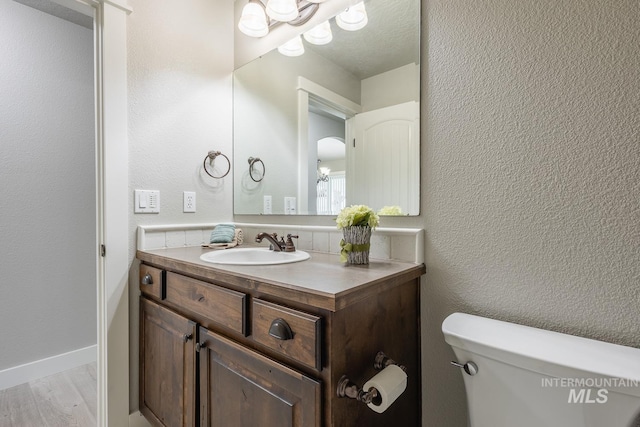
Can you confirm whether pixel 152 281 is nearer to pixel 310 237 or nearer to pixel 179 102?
pixel 310 237

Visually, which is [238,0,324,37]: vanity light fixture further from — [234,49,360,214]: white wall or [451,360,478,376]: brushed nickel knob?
[451,360,478,376]: brushed nickel knob

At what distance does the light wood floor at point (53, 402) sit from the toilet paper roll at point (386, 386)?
1.69 meters

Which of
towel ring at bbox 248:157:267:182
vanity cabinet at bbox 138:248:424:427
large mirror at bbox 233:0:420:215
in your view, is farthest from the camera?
towel ring at bbox 248:157:267:182

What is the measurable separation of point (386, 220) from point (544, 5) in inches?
31.9

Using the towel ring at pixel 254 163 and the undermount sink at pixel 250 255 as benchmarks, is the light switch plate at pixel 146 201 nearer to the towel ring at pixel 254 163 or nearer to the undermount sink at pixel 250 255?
the undermount sink at pixel 250 255

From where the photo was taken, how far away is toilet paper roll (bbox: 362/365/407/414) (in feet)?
2.40

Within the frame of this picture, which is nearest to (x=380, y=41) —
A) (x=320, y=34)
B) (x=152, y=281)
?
Answer: (x=320, y=34)

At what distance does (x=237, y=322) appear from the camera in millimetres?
927

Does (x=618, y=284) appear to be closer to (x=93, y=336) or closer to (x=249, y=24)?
(x=249, y=24)

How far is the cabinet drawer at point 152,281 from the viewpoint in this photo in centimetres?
129

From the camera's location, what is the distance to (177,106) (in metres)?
1.63

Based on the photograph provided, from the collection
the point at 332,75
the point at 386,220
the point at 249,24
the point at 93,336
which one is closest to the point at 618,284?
the point at 386,220

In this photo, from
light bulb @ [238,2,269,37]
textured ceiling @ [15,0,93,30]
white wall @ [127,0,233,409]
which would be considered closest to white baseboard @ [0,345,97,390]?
white wall @ [127,0,233,409]

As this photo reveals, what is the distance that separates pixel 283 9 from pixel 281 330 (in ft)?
4.86
